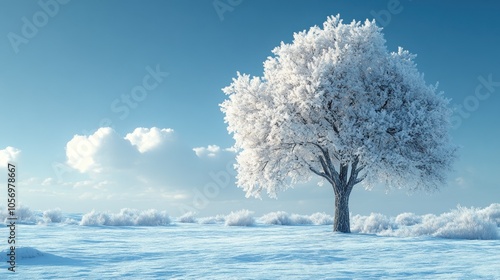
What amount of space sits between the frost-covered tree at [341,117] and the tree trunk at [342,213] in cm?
5

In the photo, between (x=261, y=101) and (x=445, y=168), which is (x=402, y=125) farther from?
(x=261, y=101)

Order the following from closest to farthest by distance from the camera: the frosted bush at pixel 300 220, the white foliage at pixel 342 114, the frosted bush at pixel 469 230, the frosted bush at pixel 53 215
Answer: the frosted bush at pixel 469 230 → the white foliage at pixel 342 114 → the frosted bush at pixel 53 215 → the frosted bush at pixel 300 220

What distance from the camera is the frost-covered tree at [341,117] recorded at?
1878 centimetres

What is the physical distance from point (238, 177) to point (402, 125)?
8.97 metres

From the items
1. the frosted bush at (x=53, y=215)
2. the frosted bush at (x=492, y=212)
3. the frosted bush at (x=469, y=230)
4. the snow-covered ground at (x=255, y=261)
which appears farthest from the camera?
the frosted bush at (x=492, y=212)

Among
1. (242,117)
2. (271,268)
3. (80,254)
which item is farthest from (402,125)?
(80,254)

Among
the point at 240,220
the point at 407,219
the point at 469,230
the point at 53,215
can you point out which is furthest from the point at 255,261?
the point at 407,219

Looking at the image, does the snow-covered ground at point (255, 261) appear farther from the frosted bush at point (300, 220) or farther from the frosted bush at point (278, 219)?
the frosted bush at point (300, 220)

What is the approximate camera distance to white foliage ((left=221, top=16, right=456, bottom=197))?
61.6 ft

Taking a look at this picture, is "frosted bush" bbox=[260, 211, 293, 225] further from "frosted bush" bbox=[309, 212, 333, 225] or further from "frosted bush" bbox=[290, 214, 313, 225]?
"frosted bush" bbox=[309, 212, 333, 225]

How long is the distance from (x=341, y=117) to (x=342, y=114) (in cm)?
16

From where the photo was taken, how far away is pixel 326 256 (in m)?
11.0

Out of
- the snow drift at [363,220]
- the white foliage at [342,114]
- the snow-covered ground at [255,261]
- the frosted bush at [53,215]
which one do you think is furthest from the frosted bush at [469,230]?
the frosted bush at [53,215]

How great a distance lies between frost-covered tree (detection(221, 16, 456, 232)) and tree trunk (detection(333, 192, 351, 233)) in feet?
0.17
